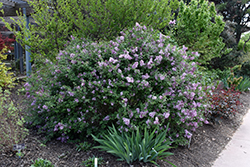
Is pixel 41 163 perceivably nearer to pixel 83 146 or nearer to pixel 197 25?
pixel 83 146

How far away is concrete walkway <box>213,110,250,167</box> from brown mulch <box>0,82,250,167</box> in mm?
90

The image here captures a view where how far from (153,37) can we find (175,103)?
4.18ft

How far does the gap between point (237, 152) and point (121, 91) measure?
7.79 feet

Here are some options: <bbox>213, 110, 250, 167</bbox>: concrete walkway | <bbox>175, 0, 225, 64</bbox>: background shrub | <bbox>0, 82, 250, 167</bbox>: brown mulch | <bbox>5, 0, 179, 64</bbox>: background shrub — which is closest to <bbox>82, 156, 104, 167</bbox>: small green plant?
<bbox>0, 82, 250, 167</bbox>: brown mulch

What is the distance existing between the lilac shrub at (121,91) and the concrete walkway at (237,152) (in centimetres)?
72

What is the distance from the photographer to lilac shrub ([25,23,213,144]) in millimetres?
2861

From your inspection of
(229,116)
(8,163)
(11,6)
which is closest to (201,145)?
(229,116)

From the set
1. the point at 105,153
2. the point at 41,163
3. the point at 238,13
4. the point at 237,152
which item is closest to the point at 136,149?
the point at 105,153

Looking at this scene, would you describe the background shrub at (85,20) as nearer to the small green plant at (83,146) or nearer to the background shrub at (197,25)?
the background shrub at (197,25)

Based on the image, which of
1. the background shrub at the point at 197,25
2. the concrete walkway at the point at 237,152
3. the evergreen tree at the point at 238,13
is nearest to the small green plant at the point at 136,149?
the concrete walkway at the point at 237,152

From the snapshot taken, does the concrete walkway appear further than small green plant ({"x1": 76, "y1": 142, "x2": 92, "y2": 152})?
Yes

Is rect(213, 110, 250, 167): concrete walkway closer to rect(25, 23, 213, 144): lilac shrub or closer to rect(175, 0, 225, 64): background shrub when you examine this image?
rect(25, 23, 213, 144): lilac shrub

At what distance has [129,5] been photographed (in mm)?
4738

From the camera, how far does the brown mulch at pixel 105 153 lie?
2.59 m
